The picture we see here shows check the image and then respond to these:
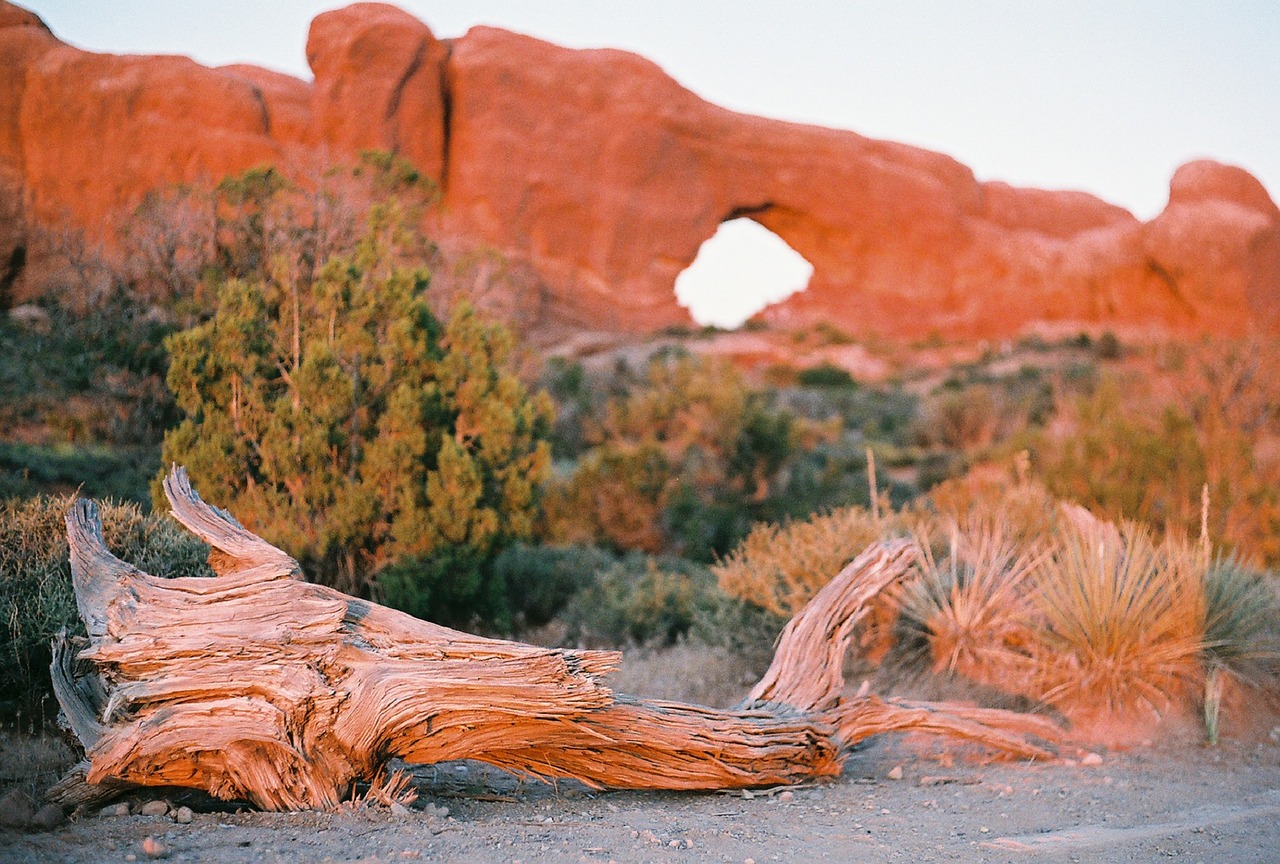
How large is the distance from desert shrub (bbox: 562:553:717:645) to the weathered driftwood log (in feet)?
12.0

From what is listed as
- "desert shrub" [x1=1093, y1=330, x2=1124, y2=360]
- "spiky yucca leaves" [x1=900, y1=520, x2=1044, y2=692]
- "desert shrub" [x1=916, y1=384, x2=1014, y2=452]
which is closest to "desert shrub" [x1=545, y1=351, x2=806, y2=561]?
"spiky yucca leaves" [x1=900, y1=520, x2=1044, y2=692]

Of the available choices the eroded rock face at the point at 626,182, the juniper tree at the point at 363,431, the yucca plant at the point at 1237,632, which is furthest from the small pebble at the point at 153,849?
the eroded rock face at the point at 626,182

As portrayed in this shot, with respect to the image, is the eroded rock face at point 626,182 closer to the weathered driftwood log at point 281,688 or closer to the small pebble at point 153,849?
the weathered driftwood log at point 281,688

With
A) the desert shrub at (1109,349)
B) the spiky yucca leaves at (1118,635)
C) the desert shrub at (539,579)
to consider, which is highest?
the desert shrub at (1109,349)

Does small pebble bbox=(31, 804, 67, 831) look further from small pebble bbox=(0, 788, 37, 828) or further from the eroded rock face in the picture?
the eroded rock face

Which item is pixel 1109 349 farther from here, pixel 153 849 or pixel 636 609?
pixel 153 849

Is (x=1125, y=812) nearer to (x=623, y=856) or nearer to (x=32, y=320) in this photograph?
(x=623, y=856)

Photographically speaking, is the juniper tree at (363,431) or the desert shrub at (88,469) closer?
the juniper tree at (363,431)

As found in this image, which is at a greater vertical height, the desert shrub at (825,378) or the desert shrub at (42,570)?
the desert shrub at (825,378)

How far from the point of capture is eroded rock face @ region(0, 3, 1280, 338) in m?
31.0

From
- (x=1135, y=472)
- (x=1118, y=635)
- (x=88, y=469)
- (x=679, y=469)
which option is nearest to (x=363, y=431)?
(x=88, y=469)

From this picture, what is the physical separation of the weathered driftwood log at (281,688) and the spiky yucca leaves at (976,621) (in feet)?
9.09

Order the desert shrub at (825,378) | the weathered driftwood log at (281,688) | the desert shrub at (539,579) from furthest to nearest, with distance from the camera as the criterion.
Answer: the desert shrub at (825,378) → the desert shrub at (539,579) → the weathered driftwood log at (281,688)

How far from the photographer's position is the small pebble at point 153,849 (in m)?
3.04
